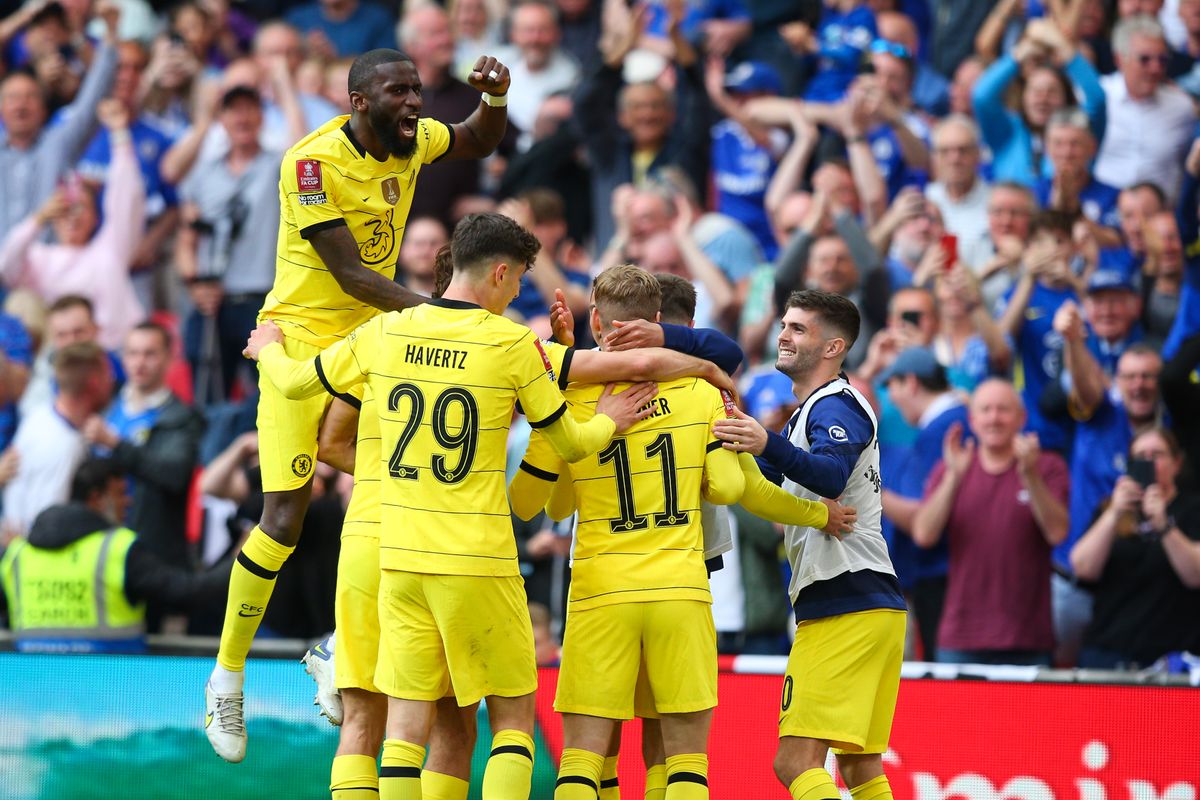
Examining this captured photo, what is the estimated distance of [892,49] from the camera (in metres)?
13.0

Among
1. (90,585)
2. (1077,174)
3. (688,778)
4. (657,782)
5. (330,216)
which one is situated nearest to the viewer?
(688,778)

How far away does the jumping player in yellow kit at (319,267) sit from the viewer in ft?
22.6

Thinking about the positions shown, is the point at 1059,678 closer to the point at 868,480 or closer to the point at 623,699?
the point at 868,480

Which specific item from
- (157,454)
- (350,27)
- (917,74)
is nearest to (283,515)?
(157,454)

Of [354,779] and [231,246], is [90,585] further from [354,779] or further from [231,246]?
[231,246]

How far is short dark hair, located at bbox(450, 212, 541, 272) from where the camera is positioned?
6465mm

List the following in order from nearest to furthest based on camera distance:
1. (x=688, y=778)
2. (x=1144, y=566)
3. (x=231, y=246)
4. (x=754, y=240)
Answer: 1. (x=688, y=778)
2. (x=1144, y=566)
3. (x=754, y=240)
4. (x=231, y=246)

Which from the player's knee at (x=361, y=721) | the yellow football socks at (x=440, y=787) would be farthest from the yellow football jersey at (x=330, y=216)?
the yellow football socks at (x=440, y=787)

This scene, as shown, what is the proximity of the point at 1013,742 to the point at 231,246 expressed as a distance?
775 centimetres

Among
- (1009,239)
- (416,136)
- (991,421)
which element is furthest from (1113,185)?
(416,136)

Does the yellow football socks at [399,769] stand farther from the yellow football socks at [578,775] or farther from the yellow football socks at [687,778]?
the yellow football socks at [687,778]

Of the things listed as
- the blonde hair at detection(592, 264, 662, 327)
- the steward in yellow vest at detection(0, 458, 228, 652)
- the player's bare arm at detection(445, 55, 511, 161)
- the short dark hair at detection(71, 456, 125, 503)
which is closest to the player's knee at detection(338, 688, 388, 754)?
the blonde hair at detection(592, 264, 662, 327)

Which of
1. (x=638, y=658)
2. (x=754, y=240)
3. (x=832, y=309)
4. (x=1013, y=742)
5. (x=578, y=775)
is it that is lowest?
(x=1013, y=742)

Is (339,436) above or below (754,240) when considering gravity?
below
